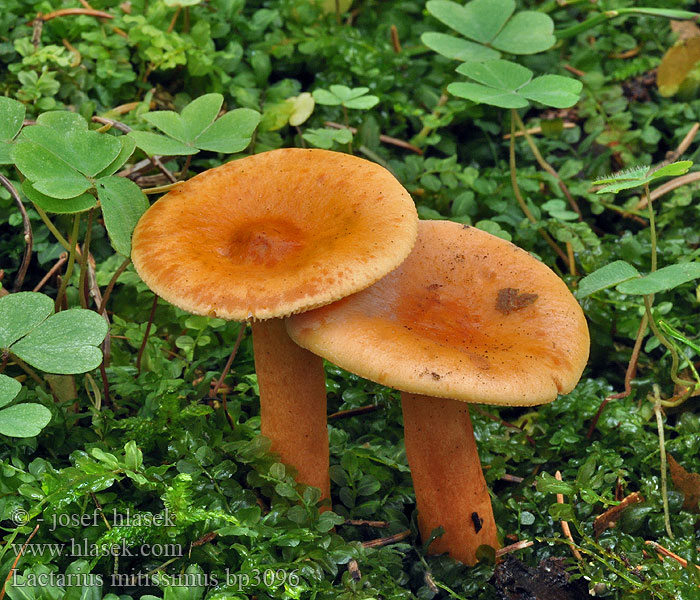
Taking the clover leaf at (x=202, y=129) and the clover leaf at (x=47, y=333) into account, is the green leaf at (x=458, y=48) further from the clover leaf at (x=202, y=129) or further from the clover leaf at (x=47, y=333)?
the clover leaf at (x=47, y=333)

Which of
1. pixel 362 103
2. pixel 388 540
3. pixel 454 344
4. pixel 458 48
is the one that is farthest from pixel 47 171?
pixel 458 48

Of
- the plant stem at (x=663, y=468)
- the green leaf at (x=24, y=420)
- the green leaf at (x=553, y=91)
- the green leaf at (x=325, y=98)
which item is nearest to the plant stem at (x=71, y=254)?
the green leaf at (x=24, y=420)

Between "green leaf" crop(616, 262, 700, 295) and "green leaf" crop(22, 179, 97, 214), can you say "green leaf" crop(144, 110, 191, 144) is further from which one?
"green leaf" crop(616, 262, 700, 295)

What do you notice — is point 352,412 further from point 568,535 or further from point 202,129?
point 202,129

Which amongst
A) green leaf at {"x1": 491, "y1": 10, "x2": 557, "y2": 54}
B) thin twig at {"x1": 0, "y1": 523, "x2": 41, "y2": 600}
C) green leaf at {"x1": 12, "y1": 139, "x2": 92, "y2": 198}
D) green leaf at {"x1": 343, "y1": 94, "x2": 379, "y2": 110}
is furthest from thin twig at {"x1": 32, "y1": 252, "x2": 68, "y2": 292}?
green leaf at {"x1": 491, "y1": 10, "x2": 557, "y2": 54}

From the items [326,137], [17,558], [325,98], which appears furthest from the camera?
[325,98]

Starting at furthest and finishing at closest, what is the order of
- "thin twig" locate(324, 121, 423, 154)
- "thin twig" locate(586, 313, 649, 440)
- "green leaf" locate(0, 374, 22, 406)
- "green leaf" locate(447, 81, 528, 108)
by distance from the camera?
"thin twig" locate(324, 121, 423, 154), "green leaf" locate(447, 81, 528, 108), "thin twig" locate(586, 313, 649, 440), "green leaf" locate(0, 374, 22, 406)
